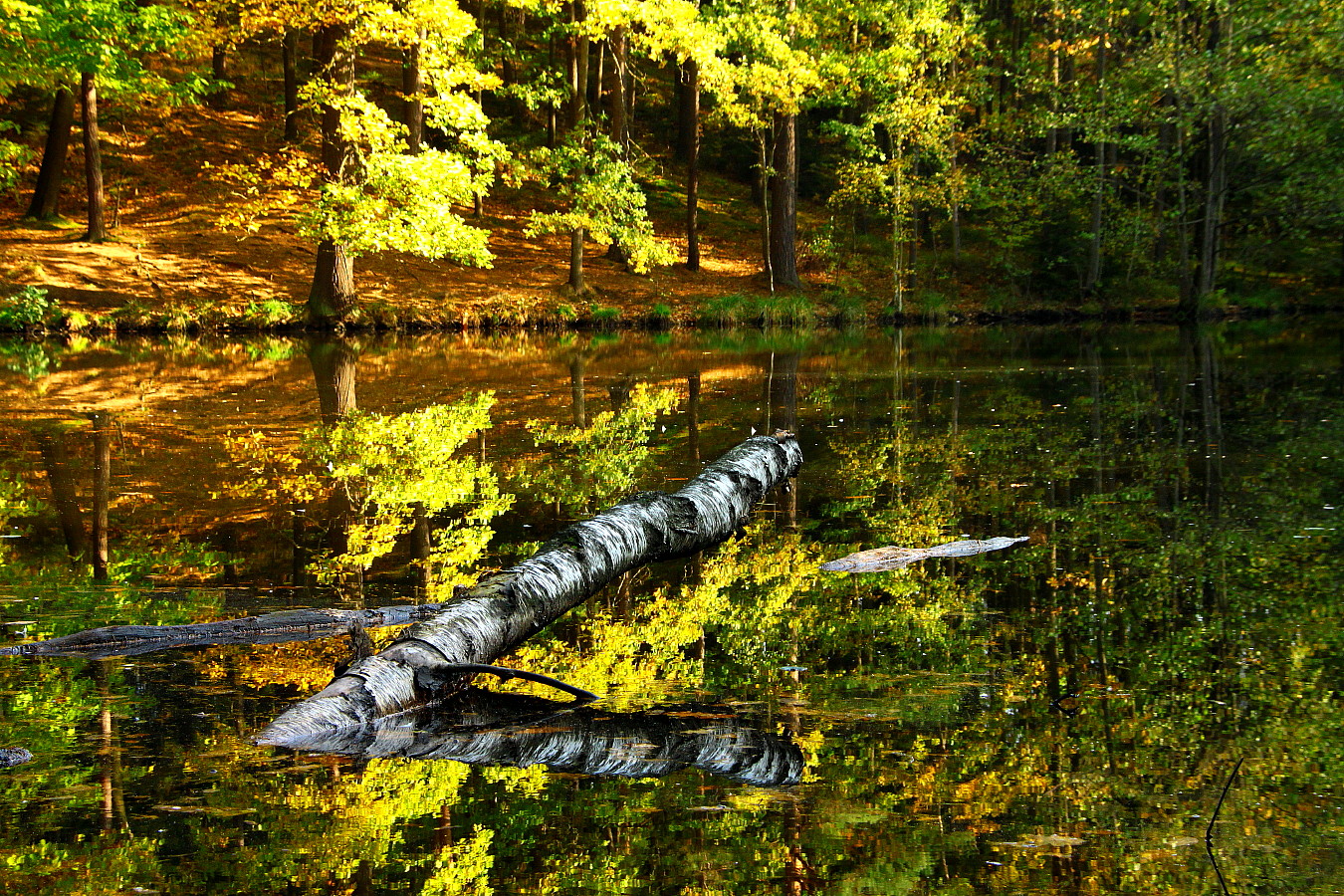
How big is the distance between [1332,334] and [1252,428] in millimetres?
16695

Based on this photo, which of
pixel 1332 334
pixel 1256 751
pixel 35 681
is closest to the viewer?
pixel 1256 751

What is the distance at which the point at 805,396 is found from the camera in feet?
49.0

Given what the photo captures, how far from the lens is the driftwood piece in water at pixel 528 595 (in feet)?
13.2

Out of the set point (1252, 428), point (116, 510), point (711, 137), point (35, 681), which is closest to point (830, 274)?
point (711, 137)

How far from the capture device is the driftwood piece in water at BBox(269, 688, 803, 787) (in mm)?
3602

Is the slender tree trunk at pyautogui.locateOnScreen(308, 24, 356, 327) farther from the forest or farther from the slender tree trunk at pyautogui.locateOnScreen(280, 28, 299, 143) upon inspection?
the slender tree trunk at pyautogui.locateOnScreen(280, 28, 299, 143)

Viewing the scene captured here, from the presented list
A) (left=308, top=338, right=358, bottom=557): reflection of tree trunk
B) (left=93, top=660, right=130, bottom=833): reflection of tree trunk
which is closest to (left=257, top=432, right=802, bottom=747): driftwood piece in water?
(left=93, top=660, right=130, bottom=833): reflection of tree trunk

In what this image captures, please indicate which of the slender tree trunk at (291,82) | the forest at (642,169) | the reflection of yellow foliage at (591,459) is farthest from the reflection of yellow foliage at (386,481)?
the slender tree trunk at (291,82)

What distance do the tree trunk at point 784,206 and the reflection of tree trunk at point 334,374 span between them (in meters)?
14.9

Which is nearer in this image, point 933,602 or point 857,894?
point 857,894

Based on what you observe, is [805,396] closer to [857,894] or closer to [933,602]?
[933,602]

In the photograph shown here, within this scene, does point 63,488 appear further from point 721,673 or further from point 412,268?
point 412,268

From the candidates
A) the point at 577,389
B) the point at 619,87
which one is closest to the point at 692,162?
the point at 619,87

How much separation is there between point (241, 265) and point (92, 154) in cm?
398
